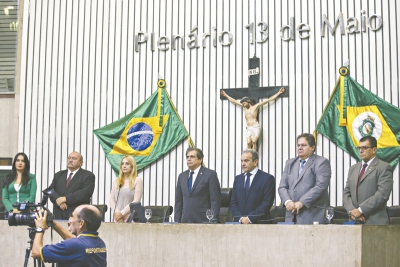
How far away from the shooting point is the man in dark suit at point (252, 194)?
21.7 feet

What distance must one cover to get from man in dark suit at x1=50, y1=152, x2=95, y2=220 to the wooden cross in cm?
294

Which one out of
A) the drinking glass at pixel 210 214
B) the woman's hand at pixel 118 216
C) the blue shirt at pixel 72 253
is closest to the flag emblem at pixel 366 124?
the drinking glass at pixel 210 214

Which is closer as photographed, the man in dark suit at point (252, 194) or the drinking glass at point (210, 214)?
the drinking glass at point (210, 214)

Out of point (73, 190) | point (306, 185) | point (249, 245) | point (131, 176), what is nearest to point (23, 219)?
point (249, 245)

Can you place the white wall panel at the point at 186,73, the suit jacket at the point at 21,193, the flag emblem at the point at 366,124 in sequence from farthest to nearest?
1. the white wall panel at the point at 186,73
2. the flag emblem at the point at 366,124
3. the suit jacket at the point at 21,193

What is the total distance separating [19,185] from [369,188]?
415cm

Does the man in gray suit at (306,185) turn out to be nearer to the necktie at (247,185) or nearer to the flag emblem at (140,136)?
the necktie at (247,185)

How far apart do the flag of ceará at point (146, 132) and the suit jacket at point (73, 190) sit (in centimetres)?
249

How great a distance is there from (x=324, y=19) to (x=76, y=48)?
13.7ft

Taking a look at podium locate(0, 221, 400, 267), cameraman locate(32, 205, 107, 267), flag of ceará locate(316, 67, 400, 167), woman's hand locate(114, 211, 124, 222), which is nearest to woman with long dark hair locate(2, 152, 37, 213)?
woman's hand locate(114, 211, 124, 222)

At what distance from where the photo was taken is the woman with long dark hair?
783 centimetres

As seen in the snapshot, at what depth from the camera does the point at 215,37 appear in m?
10.1

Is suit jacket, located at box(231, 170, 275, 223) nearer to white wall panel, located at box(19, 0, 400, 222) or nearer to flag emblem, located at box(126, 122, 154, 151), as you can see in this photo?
Answer: white wall panel, located at box(19, 0, 400, 222)

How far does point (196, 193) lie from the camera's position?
22.9 ft
